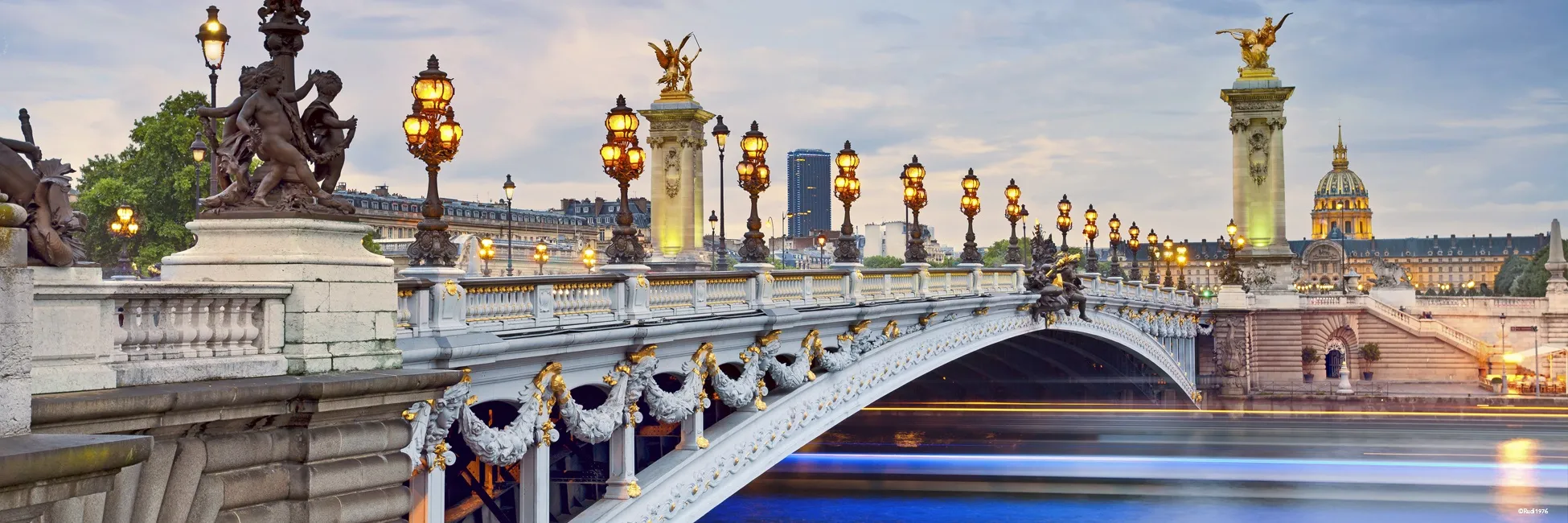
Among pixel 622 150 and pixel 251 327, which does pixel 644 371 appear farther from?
pixel 251 327

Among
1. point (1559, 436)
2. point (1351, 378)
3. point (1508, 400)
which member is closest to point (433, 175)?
point (1559, 436)

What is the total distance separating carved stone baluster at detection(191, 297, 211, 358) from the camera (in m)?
11.0

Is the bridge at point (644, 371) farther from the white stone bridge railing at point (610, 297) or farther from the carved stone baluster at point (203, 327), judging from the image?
the carved stone baluster at point (203, 327)

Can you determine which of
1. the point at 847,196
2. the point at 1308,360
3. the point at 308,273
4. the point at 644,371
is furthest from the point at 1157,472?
the point at 308,273

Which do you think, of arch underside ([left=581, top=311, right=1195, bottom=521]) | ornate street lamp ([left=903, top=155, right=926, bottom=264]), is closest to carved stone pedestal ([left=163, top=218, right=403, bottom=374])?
arch underside ([left=581, top=311, right=1195, bottom=521])

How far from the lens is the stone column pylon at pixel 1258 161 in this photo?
279ft

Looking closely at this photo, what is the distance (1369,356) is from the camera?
3292 inches

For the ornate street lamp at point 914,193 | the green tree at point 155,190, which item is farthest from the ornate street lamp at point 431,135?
the green tree at point 155,190

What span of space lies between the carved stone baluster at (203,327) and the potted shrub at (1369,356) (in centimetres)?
7979

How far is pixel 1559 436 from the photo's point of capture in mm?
61812

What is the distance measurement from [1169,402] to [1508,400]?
1540cm

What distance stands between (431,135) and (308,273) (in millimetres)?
6991

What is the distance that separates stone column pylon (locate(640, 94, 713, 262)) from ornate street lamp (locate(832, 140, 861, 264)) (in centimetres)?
3946

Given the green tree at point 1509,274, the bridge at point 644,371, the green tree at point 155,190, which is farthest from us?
the green tree at point 1509,274
